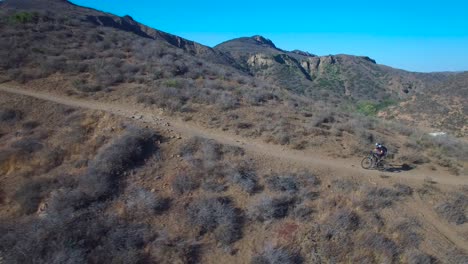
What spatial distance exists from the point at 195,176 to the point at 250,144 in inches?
154

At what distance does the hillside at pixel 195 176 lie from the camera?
31.1 ft

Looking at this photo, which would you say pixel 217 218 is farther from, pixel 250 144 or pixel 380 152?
pixel 380 152

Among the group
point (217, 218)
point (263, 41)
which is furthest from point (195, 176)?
point (263, 41)

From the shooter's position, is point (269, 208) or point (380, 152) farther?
point (380, 152)

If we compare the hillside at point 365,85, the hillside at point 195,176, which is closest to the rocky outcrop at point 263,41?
the hillside at point 365,85

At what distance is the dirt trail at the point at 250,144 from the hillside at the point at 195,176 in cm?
10

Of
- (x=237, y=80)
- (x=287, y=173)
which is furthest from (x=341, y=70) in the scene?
(x=287, y=173)

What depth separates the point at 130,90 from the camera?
61.9ft

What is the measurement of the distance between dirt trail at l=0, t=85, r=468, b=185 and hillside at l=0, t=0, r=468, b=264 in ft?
0.32

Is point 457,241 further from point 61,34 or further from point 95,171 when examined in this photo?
point 61,34

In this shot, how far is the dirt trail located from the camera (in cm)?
A: 1416

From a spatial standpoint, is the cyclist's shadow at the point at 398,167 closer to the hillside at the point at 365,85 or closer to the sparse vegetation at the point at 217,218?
the sparse vegetation at the point at 217,218

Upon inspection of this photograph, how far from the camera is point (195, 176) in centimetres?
1212

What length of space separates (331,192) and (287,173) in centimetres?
193
